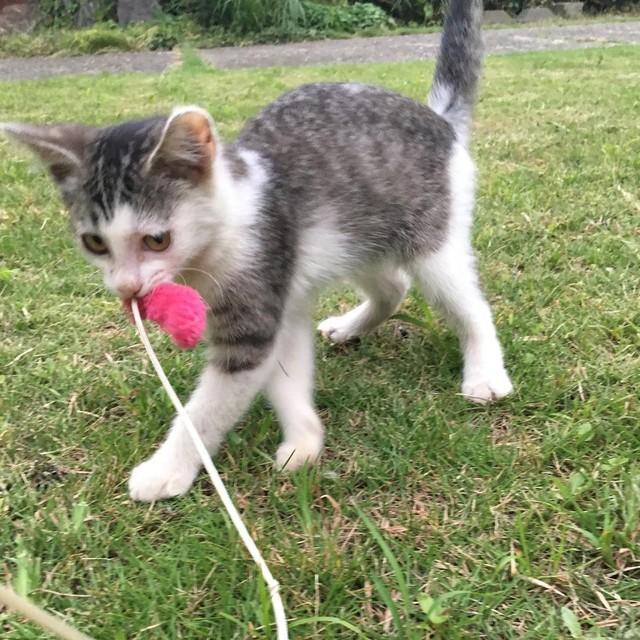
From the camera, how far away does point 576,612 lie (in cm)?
150

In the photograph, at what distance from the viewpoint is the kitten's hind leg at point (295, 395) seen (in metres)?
2.00

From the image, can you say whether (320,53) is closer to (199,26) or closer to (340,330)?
(199,26)

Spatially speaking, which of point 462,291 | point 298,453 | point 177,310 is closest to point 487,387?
point 462,291

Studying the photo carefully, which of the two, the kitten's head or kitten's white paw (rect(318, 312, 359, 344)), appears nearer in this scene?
the kitten's head

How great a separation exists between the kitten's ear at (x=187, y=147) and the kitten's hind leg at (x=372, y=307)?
92 centimetres

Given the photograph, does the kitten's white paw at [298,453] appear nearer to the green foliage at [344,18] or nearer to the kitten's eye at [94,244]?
the kitten's eye at [94,244]

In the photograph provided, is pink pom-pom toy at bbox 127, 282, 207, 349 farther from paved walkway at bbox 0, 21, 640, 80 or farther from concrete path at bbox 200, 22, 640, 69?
concrete path at bbox 200, 22, 640, 69

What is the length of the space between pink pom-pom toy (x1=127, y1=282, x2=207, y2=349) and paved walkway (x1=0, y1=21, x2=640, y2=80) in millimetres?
8754

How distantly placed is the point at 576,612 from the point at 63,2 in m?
13.9

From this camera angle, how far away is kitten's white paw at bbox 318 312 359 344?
275cm

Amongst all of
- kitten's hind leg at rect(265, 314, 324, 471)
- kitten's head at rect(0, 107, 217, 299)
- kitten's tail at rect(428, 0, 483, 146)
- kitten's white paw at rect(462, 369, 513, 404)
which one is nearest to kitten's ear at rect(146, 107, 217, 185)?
kitten's head at rect(0, 107, 217, 299)

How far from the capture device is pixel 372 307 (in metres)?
2.72

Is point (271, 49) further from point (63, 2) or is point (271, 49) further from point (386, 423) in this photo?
point (386, 423)

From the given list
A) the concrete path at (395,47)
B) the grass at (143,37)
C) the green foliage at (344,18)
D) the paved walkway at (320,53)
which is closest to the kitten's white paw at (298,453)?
the paved walkway at (320,53)
